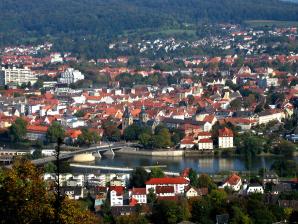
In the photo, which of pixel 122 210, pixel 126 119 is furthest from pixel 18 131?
pixel 122 210

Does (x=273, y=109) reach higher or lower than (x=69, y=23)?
lower

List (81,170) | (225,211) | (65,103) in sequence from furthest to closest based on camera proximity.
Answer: (65,103)
(81,170)
(225,211)

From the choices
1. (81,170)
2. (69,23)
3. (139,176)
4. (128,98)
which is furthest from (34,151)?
(69,23)

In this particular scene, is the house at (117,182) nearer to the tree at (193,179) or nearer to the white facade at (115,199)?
the tree at (193,179)

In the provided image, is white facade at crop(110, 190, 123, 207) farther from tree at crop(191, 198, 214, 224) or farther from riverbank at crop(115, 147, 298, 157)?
riverbank at crop(115, 147, 298, 157)

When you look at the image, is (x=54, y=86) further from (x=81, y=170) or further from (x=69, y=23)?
(x=69, y=23)

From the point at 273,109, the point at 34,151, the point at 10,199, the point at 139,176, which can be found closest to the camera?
the point at 10,199

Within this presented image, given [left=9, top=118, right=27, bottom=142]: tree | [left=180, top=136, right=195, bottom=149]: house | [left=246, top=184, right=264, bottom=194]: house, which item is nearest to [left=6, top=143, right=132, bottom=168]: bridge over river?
[left=180, top=136, right=195, bottom=149]: house
